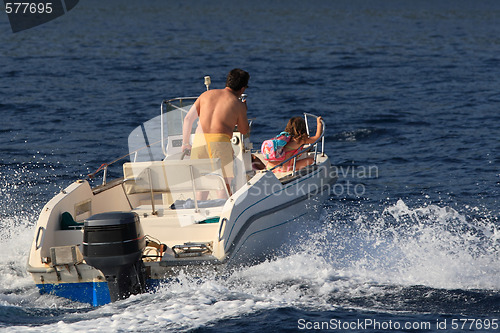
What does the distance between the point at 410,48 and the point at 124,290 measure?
2346 cm

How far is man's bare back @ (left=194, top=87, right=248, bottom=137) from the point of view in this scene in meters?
7.42

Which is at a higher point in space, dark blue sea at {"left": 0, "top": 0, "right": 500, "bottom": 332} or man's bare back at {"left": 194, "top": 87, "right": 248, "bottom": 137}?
man's bare back at {"left": 194, "top": 87, "right": 248, "bottom": 137}

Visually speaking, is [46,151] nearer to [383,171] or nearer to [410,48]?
[383,171]

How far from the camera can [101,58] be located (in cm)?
2528

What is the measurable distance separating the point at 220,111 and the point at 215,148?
376mm

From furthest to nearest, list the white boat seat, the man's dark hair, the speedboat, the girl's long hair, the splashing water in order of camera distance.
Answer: the girl's long hair < the man's dark hair < the white boat seat < the speedboat < the splashing water

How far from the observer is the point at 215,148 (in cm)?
742

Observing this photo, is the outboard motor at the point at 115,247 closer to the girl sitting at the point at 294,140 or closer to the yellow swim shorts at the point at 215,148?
the yellow swim shorts at the point at 215,148

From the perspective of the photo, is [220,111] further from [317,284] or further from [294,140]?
[317,284]

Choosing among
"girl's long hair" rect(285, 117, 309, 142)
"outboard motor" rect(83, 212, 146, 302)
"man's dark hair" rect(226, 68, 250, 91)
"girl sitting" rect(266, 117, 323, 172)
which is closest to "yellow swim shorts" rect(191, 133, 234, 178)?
"man's dark hair" rect(226, 68, 250, 91)

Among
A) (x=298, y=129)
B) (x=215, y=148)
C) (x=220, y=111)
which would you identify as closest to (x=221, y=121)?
(x=220, y=111)

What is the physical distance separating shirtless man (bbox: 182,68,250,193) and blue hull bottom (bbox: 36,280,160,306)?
1621 mm

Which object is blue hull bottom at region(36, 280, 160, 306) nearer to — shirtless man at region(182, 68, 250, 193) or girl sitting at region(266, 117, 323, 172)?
shirtless man at region(182, 68, 250, 193)

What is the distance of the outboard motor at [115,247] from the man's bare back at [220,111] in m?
1.69
